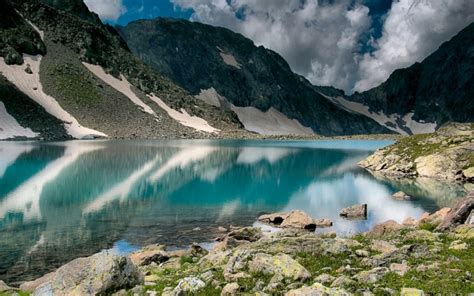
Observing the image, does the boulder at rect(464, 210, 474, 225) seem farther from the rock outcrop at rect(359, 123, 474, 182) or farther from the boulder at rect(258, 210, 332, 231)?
the rock outcrop at rect(359, 123, 474, 182)

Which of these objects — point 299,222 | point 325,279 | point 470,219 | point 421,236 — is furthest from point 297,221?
point 325,279

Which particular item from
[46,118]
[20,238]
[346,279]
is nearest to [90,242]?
[20,238]

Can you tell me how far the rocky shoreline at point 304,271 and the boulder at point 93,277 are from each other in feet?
0.12

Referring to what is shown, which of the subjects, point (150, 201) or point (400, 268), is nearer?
point (400, 268)

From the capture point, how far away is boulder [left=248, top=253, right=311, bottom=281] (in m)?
15.7

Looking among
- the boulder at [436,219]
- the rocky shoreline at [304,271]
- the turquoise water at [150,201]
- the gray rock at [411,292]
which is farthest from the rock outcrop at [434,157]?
the gray rock at [411,292]

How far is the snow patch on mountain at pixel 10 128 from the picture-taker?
570 ft

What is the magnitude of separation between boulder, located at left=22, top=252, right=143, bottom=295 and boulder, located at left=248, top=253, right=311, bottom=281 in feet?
16.3

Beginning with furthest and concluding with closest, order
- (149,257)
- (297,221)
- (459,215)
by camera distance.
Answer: (297,221) < (149,257) < (459,215)

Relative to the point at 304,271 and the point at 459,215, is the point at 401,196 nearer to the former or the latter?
the point at 459,215

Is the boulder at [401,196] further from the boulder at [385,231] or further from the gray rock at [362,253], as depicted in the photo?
the gray rock at [362,253]

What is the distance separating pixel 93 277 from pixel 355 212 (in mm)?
33081

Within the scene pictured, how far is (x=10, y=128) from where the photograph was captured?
177125 millimetres

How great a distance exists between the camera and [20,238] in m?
33.3
